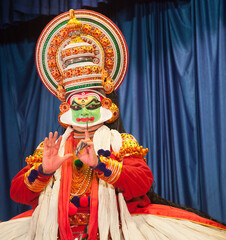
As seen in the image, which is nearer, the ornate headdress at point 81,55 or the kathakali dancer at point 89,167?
the kathakali dancer at point 89,167

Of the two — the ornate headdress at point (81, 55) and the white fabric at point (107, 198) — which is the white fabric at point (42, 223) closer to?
the white fabric at point (107, 198)

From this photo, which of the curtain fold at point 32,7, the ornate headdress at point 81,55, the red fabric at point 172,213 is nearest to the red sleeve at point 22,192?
the ornate headdress at point 81,55

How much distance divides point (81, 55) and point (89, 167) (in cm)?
72

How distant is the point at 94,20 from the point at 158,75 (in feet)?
3.00

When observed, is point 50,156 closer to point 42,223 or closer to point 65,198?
point 65,198

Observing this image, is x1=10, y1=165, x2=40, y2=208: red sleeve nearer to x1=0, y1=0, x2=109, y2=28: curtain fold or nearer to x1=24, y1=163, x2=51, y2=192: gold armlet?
x1=24, y1=163, x2=51, y2=192: gold armlet

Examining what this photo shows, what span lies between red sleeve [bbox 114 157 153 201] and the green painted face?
14.3 inches

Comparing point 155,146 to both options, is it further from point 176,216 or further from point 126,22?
point 126,22

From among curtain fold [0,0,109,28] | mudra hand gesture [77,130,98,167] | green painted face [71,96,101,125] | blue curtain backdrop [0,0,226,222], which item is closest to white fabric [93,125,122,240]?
green painted face [71,96,101,125]

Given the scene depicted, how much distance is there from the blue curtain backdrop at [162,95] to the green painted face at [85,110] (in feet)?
2.94

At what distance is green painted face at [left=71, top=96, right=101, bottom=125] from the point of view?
2.12 meters

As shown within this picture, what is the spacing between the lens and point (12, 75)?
343 cm

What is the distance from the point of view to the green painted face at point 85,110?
83.3 inches

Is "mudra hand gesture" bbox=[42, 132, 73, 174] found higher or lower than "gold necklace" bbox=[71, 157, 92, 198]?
higher
